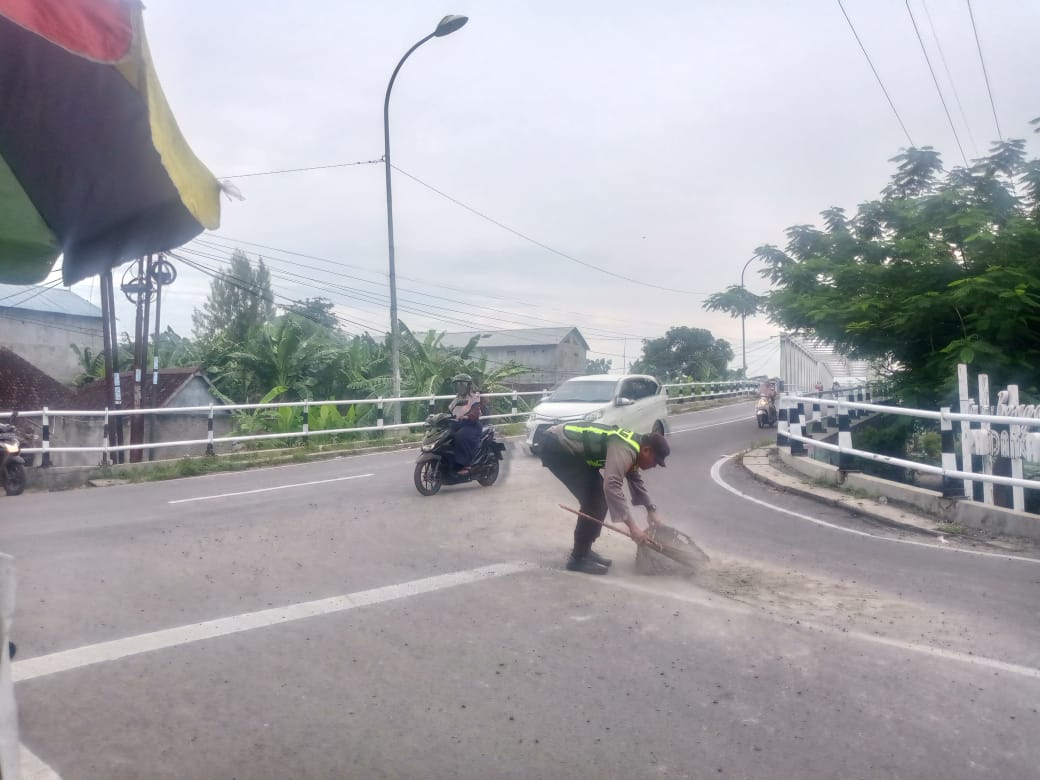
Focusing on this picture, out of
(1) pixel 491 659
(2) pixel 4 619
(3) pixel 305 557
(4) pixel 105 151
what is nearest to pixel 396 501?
(3) pixel 305 557

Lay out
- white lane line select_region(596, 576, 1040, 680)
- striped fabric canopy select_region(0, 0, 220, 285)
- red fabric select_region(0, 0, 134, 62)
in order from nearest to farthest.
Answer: red fabric select_region(0, 0, 134, 62), striped fabric canopy select_region(0, 0, 220, 285), white lane line select_region(596, 576, 1040, 680)

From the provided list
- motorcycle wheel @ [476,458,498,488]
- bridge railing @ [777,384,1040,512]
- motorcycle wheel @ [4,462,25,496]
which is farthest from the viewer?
motorcycle wheel @ [4,462,25,496]

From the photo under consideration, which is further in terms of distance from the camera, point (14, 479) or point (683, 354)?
point (683, 354)

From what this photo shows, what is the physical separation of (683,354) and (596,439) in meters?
43.0

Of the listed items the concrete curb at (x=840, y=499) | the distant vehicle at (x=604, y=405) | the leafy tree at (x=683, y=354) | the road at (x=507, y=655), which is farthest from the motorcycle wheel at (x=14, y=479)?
the leafy tree at (x=683, y=354)

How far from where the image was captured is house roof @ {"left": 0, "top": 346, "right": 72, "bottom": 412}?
A: 1930cm

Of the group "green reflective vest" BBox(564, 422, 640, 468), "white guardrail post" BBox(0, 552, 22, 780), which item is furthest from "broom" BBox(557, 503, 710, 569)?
"white guardrail post" BBox(0, 552, 22, 780)

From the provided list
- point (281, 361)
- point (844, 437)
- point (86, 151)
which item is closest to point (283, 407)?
point (281, 361)

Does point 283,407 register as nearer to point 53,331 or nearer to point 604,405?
point 604,405

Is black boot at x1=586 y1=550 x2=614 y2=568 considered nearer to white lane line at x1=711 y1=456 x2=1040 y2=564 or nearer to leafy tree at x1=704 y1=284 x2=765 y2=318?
white lane line at x1=711 y1=456 x2=1040 y2=564

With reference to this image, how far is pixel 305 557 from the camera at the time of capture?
7.41 m

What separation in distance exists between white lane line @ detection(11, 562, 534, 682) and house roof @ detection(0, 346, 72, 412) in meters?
14.7

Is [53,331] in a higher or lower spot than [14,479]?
higher

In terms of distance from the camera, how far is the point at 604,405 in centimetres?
1656
